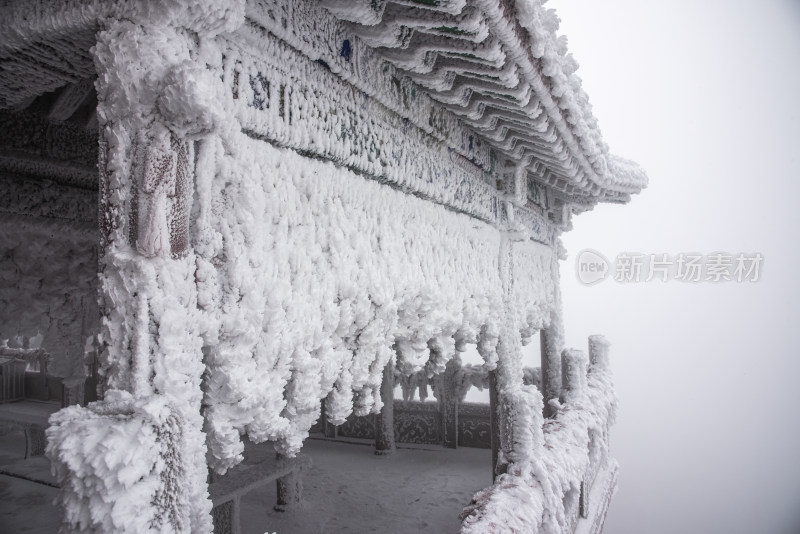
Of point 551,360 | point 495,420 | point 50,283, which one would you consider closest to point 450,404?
point 551,360

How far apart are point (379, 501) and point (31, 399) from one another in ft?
28.8

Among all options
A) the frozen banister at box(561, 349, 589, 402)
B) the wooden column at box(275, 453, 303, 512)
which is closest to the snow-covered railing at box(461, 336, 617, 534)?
the frozen banister at box(561, 349, 589, 402)

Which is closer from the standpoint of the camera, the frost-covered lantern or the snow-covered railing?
the snow-covered railing

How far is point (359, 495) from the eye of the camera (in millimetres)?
5250

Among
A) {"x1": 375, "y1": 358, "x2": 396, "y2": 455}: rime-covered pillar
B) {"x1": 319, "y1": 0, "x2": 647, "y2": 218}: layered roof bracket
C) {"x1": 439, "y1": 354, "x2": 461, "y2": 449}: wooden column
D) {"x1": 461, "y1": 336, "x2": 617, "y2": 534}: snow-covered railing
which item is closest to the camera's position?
{"x1": 319, "y1": 0, "x2": 647, "y2": 218}: layered roof bracket

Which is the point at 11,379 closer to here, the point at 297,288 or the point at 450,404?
the point at 450,404

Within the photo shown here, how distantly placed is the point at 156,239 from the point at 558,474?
242 cm

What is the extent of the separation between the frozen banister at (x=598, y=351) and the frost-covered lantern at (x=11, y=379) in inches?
424

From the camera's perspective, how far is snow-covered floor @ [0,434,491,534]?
4492mm

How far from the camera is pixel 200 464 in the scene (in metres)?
1.22

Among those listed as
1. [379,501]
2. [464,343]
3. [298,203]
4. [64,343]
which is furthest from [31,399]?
[298,203]

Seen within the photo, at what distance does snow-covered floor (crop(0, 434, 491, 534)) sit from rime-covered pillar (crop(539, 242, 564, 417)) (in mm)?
1354

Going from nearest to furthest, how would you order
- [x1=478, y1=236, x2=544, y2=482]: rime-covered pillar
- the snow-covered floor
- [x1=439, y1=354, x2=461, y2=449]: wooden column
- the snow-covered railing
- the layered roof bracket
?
the layered roof bracket, the snow-covered railing, [x1=478, y1=236, x2=544, y2=482]: rime-covered pillar, the snow-covered floor, [x1=439, y1=354, x2=461, y2=449]: wooden column

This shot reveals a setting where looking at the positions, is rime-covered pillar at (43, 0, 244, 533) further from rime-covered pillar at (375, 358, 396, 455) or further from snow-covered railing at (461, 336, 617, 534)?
rime-covered pillar at (375, 358, 396, 455)
